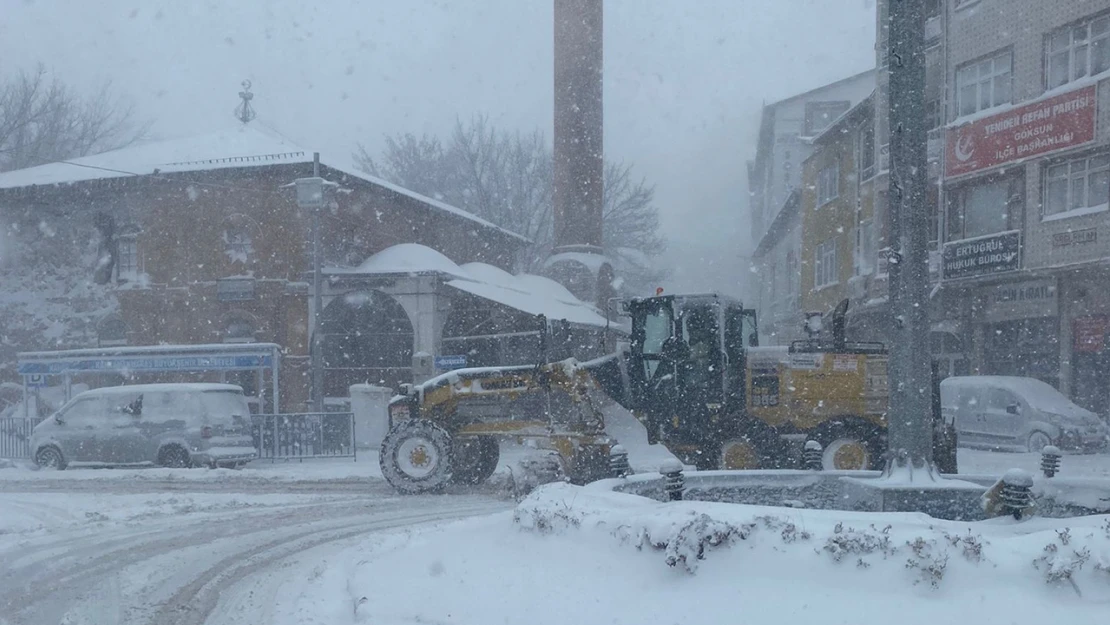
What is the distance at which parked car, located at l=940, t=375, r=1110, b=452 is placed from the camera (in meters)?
20.5

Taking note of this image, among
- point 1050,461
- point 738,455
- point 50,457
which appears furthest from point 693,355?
point 50,457

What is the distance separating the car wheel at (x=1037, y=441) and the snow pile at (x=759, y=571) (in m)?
16.6

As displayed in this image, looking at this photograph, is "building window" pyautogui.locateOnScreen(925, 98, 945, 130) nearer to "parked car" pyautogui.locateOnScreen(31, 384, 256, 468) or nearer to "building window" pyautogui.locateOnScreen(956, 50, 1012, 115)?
"building window" pyautogui.locateOnScreen(956, 50, 1012, 115)

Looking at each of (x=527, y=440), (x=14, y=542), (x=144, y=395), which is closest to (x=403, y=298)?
(x=144, y=395)

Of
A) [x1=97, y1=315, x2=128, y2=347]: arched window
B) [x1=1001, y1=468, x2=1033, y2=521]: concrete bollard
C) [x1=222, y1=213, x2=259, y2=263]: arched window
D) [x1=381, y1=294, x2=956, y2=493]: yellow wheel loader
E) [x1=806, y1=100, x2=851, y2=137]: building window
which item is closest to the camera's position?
[x1=1001, y1=468, x2=1033, y2=521]: concrete bollard

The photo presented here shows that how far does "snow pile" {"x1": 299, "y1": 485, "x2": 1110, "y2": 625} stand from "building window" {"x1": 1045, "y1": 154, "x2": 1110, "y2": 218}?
18.8 metres

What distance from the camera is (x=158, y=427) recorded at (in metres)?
19.6

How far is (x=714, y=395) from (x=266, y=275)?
1889 cm

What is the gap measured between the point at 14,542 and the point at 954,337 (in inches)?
916

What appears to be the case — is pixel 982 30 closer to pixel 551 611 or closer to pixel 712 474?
pixel 712 474

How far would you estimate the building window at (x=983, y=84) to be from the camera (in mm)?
24297

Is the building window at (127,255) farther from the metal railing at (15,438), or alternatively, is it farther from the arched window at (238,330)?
the metal railing at (15,438)

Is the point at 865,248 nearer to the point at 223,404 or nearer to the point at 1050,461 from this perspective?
the point at 223,404

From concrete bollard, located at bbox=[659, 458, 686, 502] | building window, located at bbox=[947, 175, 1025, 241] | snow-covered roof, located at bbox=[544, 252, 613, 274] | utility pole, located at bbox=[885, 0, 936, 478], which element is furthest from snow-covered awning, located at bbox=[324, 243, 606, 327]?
concrete bollard, located at bbox=[659, 458, 686, 502]
